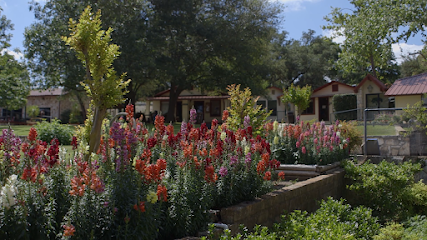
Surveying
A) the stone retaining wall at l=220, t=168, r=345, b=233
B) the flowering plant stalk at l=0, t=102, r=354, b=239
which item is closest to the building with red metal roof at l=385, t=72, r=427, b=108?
the stone retaining wall at l=220, t=168, r=345, b=233

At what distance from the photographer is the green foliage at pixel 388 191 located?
24.5 feet

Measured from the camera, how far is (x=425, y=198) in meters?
7.42

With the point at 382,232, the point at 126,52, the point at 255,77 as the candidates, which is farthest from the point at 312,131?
the point at 255,77

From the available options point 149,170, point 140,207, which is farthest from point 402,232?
point 140,207

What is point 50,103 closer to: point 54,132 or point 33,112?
point 33,112

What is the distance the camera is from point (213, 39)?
78.1 feet

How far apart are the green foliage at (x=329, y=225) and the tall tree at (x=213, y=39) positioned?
58.8ft

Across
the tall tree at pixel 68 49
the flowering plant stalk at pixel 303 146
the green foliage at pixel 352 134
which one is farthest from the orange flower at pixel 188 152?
the tall tree at pixel 68 49

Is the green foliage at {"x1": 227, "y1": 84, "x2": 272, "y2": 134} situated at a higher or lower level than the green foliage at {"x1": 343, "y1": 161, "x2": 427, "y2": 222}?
higher

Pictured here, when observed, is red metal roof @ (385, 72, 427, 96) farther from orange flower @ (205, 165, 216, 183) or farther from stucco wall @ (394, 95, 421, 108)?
orange flower @ (205, 165, 216, 183)

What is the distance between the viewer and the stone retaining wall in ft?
15.1

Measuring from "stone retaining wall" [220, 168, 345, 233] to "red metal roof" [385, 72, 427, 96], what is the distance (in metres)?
13.6

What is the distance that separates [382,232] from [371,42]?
1786 cm

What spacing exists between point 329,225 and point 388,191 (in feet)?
11.7
